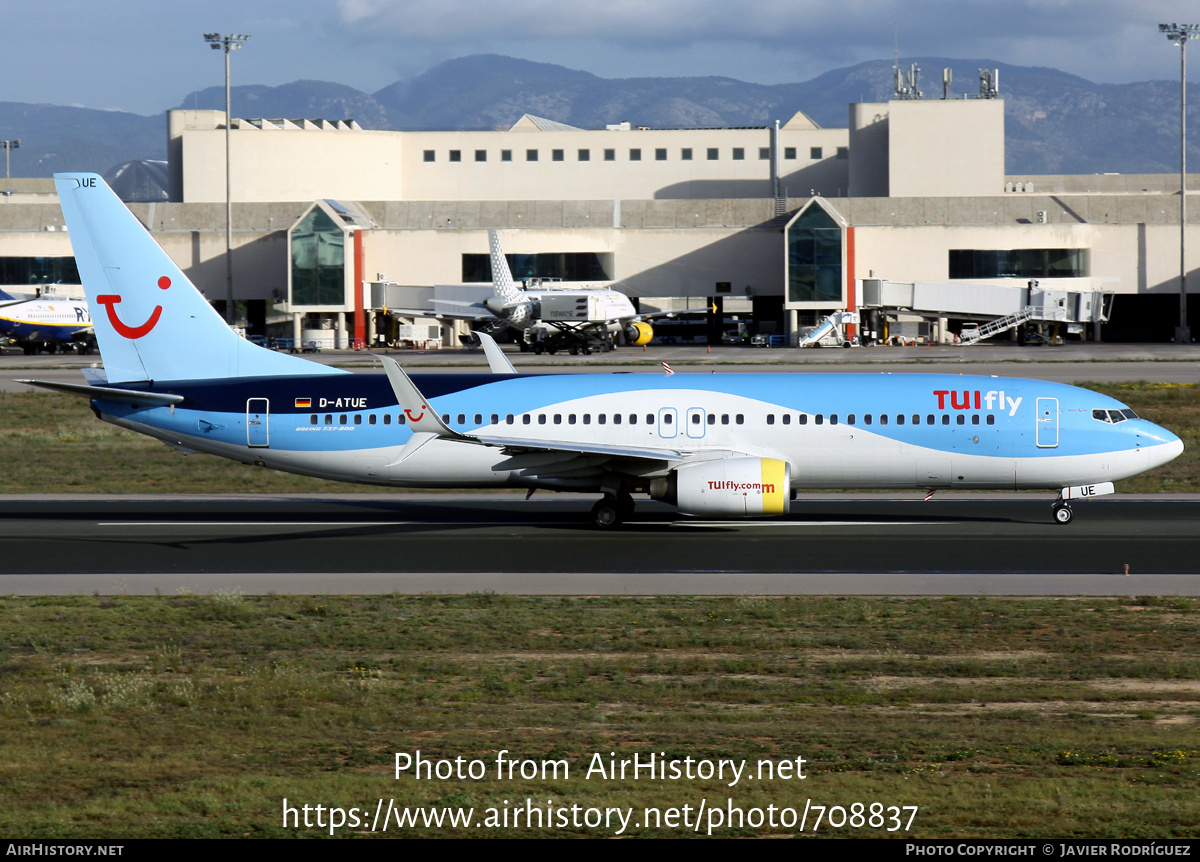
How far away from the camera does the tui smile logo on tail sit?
30.5m

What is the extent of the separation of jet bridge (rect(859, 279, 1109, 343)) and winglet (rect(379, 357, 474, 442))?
80818 millimetres

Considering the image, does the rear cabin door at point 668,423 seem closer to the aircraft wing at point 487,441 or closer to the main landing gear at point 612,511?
the aircraft wing at point 487,441

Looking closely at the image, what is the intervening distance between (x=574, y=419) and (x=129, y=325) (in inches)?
432

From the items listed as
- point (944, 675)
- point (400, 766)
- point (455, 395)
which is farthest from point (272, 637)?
point (455, 395)

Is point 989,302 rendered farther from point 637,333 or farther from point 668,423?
point 668,423

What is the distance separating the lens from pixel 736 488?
92.9 feet

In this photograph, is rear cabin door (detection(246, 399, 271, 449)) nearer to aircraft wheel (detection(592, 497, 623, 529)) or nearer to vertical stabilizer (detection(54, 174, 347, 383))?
vertical stabilizer (detection(54, 174, 347, 383))

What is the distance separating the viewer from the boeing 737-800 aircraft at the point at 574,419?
97.7 ft

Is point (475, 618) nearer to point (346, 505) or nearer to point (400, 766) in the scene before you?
point (400, 766)

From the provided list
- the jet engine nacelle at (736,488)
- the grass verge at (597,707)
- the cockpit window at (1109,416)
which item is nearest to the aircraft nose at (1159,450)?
the cockpit window at (1109,416)

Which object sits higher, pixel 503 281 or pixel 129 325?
pixel 503 281

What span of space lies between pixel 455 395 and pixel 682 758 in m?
18.6

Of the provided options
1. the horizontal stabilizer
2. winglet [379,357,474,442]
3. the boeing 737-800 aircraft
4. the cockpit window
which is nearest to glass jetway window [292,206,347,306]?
the boeing 737-800 aircraft

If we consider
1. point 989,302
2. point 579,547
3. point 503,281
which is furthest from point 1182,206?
point 579,547
